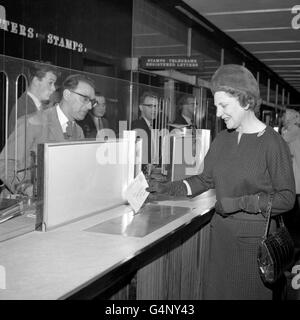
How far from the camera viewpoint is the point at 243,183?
1.98m

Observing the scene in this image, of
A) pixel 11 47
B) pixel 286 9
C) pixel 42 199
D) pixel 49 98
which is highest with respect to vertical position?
pixel 286 9

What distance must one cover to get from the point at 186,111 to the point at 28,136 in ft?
7.21

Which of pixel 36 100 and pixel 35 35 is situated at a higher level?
pixel 35 35

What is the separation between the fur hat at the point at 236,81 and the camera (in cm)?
196

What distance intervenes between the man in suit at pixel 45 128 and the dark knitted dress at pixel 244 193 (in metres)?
0.94

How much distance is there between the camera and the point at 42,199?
199 centimetres

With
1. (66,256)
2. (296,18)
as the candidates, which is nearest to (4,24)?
(66,256)

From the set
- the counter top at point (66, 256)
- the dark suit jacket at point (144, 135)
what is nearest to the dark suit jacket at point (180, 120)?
the dark suit jacket at point (144, 135)

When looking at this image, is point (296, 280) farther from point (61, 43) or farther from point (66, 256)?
point (61, 43)

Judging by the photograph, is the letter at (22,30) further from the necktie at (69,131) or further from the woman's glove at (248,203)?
the woman's glove at (248,203)
